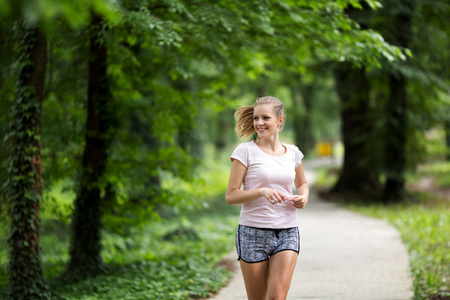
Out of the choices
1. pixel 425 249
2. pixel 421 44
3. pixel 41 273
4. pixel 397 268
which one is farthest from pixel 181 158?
pixel 421 44

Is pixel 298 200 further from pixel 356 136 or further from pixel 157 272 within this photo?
pixel 356 136

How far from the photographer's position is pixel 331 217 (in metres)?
14.3

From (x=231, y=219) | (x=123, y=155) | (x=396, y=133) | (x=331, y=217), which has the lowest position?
(x=231, y=219)

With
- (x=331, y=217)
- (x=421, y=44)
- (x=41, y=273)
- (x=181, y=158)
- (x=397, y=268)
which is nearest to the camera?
(x=41, y=273)

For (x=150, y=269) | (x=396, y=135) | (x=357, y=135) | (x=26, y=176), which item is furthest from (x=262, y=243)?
(x=357, y=135)

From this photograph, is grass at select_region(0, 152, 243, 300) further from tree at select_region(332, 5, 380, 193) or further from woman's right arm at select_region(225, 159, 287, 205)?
tree at select_region(332, 5, 380, 193)

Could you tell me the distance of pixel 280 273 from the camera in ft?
12.4

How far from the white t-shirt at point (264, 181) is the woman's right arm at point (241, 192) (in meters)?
0.05

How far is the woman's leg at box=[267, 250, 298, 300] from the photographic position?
3.73 m

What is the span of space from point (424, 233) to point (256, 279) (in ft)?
26.2

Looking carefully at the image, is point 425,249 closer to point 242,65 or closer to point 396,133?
point 242,65

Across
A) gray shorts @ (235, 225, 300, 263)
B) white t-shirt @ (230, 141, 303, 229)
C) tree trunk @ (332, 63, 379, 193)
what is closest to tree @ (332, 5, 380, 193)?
tree trunk @ (332, 63, 379, 193)

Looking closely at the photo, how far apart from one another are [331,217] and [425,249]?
199 inches

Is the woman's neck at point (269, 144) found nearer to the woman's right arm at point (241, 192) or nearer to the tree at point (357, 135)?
the woman's right arm at point (241, 192)
